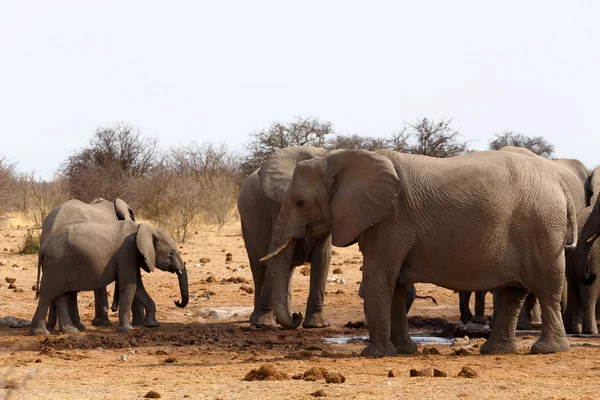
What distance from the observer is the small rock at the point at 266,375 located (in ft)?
27.1

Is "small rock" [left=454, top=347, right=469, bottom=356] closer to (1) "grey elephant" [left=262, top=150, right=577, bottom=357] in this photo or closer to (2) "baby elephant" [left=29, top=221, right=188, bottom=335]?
(1) "grey elephant" [left=262, top=150, right=577, bottom=357]

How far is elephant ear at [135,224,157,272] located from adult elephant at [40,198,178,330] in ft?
1.40

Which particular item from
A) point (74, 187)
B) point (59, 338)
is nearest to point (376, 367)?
point (59, 338)

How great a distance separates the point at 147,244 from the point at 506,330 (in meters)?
4.55

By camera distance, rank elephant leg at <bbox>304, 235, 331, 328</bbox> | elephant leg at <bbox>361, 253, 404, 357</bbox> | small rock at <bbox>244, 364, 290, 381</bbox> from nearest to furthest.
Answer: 1. small rock at <bbox>244, 364, 290, 381</bbox>
2. elephant leg at <bbox>361, 253, 404, 357</bbox>
3. elephant leg at <bbox>304, 235, 331, 328</bbox>

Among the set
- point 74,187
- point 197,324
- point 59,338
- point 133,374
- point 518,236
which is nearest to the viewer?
point 133,374

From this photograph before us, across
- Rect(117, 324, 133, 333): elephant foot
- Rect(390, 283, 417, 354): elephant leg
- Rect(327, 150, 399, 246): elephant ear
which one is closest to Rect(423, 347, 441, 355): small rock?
Rect(390, 283, 417, 354): elephant leg

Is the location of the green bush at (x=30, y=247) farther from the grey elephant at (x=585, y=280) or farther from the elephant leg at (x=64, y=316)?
the grey elephant at (x=585, y=280)

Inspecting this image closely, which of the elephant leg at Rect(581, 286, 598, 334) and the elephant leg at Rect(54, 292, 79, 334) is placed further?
the elephant leg at Rect(54, 292, 79, 334)

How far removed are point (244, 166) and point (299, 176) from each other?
32287 mm

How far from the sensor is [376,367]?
29.6ft

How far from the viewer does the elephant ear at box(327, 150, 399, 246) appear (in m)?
9.64

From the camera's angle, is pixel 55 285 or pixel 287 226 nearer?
pixel 287 226

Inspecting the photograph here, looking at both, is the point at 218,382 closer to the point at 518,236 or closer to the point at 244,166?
the point at 518,236
